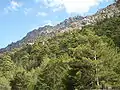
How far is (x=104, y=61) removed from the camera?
1734 inches

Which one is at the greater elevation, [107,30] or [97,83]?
[107,30]

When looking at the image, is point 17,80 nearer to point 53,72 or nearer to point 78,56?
point 53,72

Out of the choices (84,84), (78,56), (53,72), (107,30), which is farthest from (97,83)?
(107,30)

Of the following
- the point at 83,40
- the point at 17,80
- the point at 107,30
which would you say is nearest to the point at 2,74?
the point at 17,80

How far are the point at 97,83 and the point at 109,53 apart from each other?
5.15 meters

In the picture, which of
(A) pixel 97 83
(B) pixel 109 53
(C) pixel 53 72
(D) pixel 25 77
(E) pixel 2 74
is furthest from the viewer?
(E) pixel 2 74

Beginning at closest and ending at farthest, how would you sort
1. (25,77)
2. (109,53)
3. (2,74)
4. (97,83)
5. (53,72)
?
(97,83) < (109,53) < (53,72) < (25,77) < (2,74)

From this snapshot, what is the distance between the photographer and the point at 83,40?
157 ft

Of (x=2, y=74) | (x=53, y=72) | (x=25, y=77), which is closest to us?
(x=53, y=72)

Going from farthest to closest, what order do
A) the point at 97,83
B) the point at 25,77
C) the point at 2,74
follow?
the point at 2,74 < the point at 25,77 < the point at 97,83

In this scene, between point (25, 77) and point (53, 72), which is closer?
point (53, 72)

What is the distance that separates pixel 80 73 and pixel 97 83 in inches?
110

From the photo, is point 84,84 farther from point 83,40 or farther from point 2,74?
point 2,74

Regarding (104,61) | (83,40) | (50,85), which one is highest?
(83,40)
